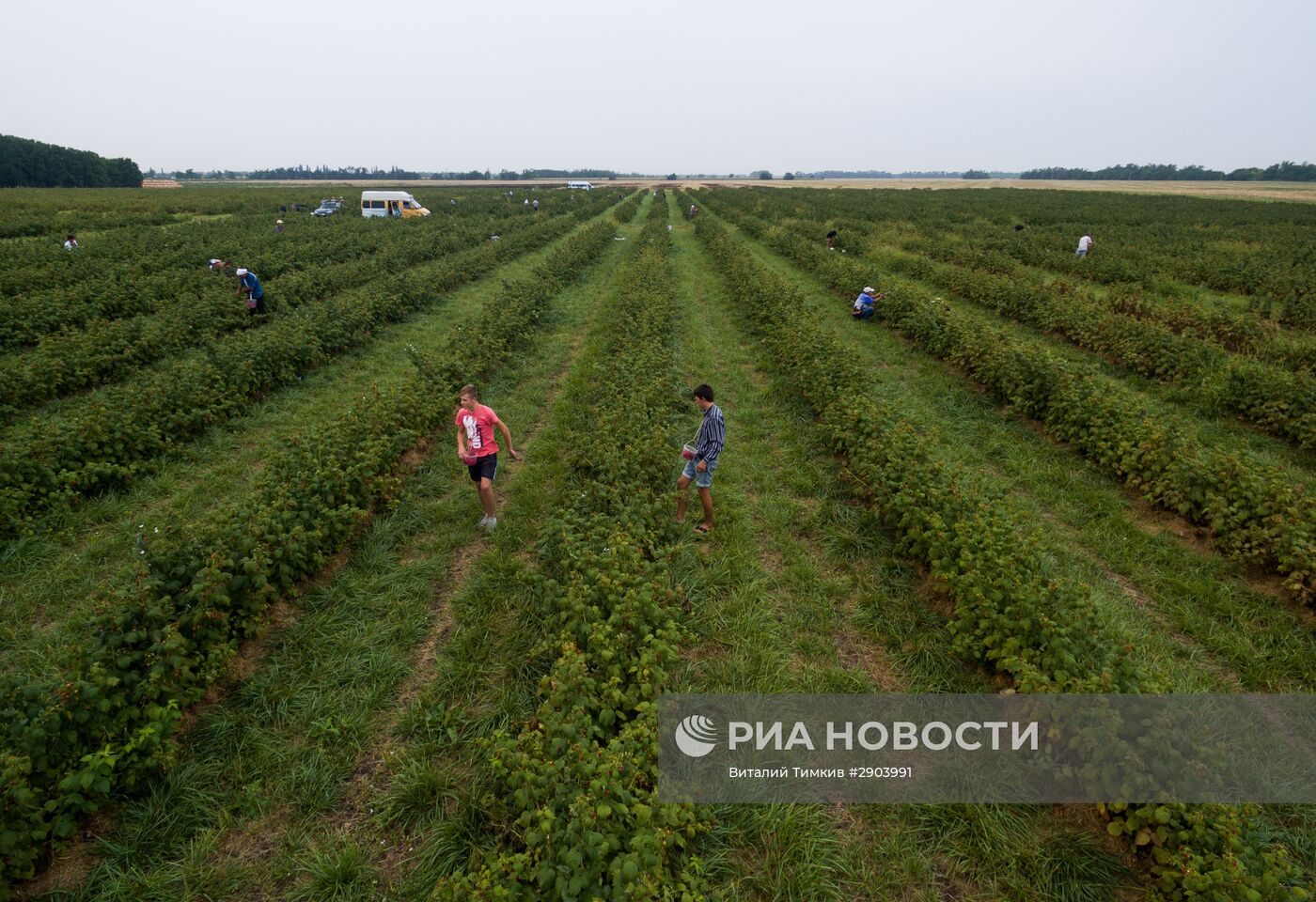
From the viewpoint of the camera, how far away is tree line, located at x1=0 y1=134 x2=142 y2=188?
73.1m

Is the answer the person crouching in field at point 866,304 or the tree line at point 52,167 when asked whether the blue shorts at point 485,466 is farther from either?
the tree line at point 52,167

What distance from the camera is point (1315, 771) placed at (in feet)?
14.8

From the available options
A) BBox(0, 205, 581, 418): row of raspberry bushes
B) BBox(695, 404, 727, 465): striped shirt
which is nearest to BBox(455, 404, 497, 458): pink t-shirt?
BBox(695, 404, 727, 465): striped shirt

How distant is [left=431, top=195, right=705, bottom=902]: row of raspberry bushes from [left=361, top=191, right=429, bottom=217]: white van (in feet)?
137

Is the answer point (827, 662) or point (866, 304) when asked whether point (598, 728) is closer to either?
point (827, 662)

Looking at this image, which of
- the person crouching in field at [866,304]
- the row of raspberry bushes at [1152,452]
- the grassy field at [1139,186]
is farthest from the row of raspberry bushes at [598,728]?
the grassy field at [1139,186]

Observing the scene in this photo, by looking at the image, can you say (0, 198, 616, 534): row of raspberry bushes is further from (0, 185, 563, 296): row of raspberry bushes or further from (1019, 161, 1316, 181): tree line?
(1019, 161, 1316, 181): tree line

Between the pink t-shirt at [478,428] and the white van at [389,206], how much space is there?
134 ft

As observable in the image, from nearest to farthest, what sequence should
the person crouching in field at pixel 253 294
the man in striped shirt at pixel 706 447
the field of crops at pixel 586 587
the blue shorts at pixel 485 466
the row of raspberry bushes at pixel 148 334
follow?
the field of crops at pixel 586 587 → the man in striped shirt at pixel 706 447 → the blue shorts at pixel 485 466 → the row of raspberry bushes at pixel 148 334 → the person crouching in field at pixel 253 294

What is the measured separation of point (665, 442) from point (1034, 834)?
5528mm

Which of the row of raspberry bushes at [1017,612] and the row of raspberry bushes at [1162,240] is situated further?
the row of raspberry bushes at [1162,240]

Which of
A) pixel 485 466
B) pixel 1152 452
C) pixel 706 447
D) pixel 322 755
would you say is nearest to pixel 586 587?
pixel 322 755

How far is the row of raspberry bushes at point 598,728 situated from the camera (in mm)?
3281

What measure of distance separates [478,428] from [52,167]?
112054 mm
